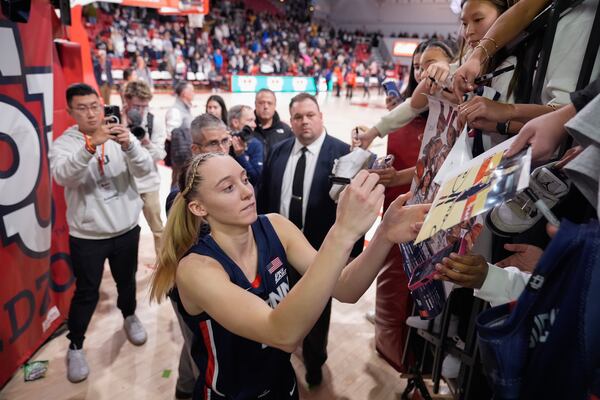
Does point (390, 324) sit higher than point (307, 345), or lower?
higher

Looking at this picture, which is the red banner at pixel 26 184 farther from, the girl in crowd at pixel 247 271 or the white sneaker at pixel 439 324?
the white sneaker at pixel 439 324

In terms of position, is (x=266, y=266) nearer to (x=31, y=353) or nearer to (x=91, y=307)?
(x=91, y=307)

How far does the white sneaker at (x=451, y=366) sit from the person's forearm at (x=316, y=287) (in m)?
1.09

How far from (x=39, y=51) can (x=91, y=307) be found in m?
1.72

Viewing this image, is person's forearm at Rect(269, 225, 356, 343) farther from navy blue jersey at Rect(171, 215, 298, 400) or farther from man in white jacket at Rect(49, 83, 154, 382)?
man in white jacket at Rect(49, 83, 154, 382)

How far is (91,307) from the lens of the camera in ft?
9.13

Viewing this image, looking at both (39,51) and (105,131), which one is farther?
(39,51)

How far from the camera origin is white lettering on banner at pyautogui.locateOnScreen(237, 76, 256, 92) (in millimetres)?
17672

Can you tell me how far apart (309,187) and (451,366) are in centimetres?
139

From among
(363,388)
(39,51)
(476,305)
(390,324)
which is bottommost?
(363,388)

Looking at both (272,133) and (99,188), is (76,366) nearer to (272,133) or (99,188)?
(99,188)

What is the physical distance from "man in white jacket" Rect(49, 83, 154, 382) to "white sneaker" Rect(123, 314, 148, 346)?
35 cm

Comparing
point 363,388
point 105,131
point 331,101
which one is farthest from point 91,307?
point 331,101

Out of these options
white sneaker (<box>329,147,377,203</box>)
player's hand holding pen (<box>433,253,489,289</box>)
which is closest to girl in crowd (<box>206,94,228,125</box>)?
white sneaker (<box>329,147,377,203</box>)
